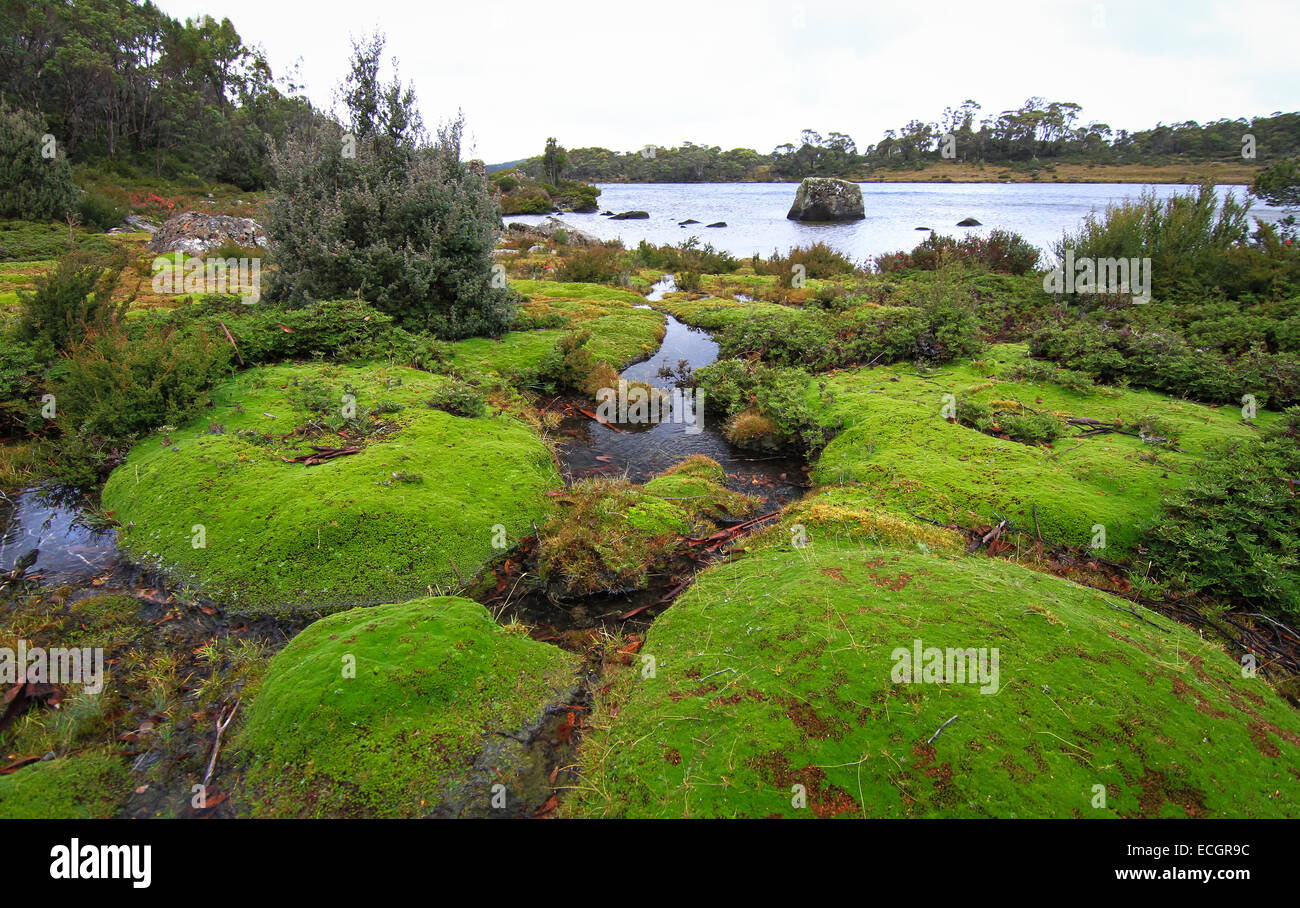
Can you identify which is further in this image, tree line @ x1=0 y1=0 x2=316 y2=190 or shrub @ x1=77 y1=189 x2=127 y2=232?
tree line @ x1=0 y1=0 x2=316 y2=190

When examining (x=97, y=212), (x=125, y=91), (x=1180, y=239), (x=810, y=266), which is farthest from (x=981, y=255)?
(x=125, y=91)

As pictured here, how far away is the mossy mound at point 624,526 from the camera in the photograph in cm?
675

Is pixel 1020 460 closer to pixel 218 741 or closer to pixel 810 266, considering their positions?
pixel 218 741

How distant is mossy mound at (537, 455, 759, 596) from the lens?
6754 mm

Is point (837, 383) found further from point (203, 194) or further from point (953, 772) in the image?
point (203, 194)

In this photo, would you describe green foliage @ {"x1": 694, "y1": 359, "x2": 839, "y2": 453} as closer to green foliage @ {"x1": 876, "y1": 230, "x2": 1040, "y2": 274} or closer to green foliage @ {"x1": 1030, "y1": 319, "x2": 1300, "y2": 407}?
green foliage @ {"x1": 1030, "y1": 319, "x2": 1300, "y2": 407}

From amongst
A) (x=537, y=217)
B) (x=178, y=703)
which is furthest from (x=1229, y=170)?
(x=178, y=703)

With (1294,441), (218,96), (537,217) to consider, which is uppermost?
(218,96)

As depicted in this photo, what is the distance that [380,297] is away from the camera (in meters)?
12.9

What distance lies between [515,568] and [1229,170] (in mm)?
108833

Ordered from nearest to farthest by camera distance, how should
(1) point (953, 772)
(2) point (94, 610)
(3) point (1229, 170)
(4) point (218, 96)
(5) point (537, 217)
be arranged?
1. (1) point (953, 772)
2. (2) point (94, 610)
3. (5) point (537, 217)
4. (4) point (218, 96)
5. (3) point (1229, 170)

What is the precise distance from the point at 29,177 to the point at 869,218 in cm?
6044

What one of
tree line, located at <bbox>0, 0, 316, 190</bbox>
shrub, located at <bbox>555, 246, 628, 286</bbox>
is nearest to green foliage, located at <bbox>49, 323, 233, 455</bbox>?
Answer: shrub, located at <bbox>555, 246, 628, 286</bbox>

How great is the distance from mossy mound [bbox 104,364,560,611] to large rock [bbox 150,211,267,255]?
17437mm
